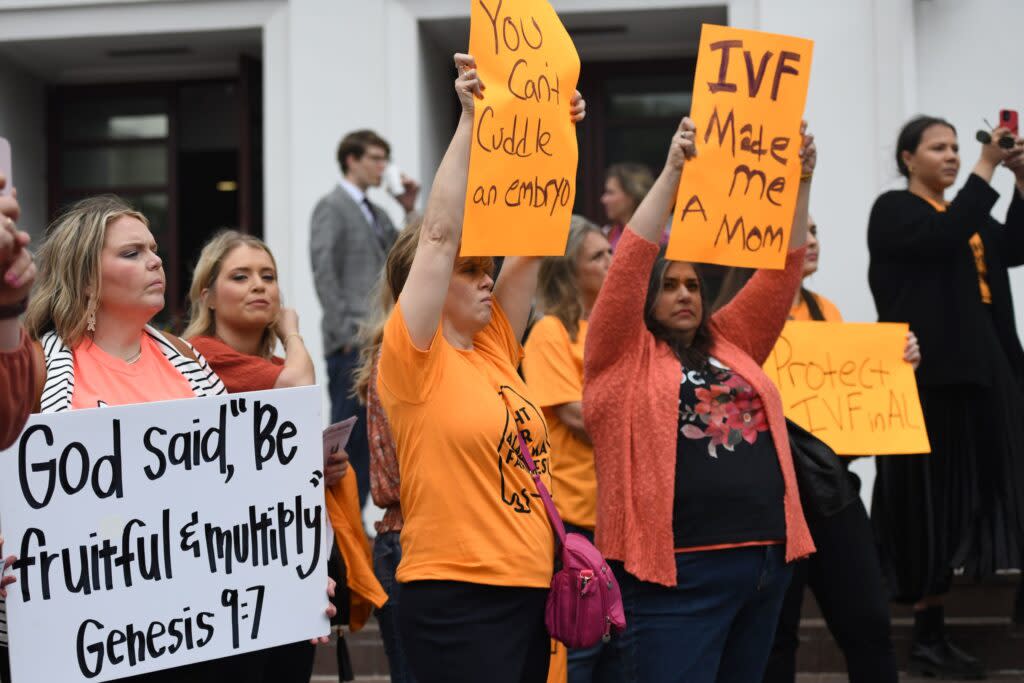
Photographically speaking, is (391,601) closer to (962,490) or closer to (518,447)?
(518,447)

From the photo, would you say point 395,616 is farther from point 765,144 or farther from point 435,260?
point 765,144

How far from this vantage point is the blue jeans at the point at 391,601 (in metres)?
4.06

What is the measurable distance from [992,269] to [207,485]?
12.1 ft

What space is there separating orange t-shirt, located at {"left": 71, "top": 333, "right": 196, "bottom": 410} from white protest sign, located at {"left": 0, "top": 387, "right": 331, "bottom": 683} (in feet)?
0.63

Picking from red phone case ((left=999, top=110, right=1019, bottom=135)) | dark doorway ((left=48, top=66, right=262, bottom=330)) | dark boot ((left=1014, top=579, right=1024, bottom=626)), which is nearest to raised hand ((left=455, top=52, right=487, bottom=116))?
red phone case ((left=999, top=110, right=1019, bottom=135))

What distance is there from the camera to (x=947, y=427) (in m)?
5.48

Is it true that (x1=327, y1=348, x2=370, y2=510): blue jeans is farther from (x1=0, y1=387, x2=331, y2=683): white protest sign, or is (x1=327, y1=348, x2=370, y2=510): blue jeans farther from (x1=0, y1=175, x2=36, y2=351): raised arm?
(x1=0, y1=175, x2=36, y2=351): raised arm

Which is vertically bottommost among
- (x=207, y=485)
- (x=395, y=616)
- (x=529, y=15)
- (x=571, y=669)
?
(x=571, y=669)

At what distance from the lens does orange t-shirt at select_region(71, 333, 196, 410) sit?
10.6ft

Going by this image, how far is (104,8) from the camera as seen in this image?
28.4 ft

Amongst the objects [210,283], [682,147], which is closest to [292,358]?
[210,283]

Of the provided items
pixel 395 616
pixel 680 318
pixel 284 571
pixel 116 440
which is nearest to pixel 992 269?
pixel 680 318

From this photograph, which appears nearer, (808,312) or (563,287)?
(563,287)

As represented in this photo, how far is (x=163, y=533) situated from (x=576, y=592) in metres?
0.99
